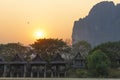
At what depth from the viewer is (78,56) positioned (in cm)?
6638

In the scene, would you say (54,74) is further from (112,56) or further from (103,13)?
(103,13)

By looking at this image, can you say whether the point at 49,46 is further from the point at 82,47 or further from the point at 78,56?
the point at 78,56

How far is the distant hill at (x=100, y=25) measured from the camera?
166900 millimetres

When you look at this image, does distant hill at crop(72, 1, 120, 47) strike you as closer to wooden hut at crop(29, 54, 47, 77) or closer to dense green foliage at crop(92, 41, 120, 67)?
dense green foliage at crop(92, 41, 120, 67)

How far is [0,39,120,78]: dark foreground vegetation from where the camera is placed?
54594mm

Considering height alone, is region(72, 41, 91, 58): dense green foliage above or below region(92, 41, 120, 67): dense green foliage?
above

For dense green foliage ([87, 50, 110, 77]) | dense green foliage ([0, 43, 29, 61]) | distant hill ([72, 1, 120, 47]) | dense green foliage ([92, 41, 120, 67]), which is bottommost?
dense green foliage ([87, 50, 110, 77])

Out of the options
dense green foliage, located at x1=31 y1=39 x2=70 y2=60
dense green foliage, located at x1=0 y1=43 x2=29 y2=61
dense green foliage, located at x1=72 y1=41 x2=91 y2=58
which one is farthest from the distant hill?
dense green foliage, located at x1=31 y1=39 x2=70 y2=60

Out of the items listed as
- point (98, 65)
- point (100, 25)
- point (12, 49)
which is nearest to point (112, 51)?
point (98, 65)

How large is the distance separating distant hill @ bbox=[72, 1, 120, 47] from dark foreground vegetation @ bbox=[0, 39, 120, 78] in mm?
83410

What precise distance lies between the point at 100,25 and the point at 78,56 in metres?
116

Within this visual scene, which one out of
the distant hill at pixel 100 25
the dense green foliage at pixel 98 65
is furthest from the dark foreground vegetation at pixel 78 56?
the distant hill at pixel 100 25

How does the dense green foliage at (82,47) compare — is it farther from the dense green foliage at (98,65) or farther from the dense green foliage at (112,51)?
the dense green foliage at (98,65)

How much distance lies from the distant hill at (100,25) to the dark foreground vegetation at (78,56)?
83410 mm
